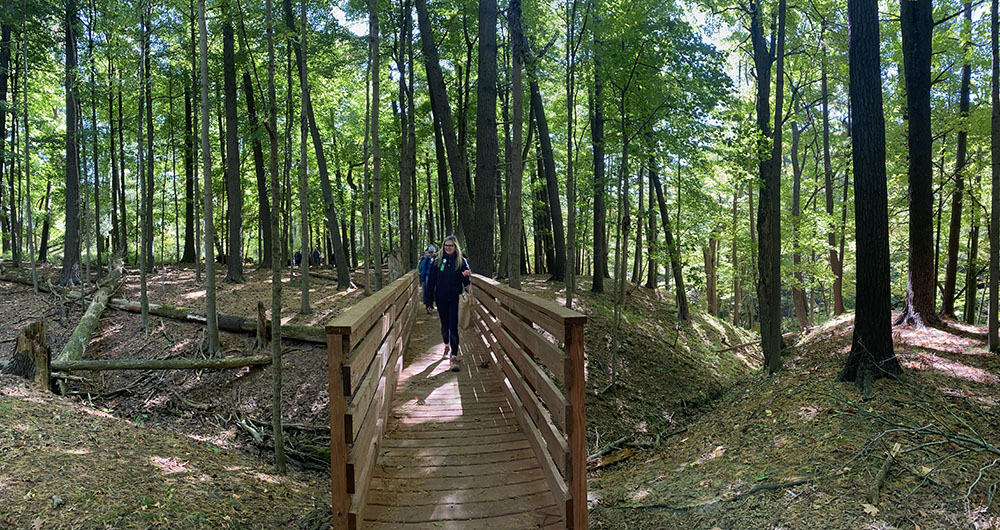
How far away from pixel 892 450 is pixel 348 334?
427 centimetres

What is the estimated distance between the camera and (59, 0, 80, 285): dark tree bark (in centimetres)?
1233

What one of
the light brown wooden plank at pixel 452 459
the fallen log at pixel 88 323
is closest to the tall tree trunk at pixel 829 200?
the light brown wooden plank at pixel 452 459

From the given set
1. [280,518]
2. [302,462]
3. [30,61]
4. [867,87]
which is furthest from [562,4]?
[30,61]

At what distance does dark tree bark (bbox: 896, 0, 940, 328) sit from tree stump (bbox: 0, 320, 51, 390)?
1394 cm

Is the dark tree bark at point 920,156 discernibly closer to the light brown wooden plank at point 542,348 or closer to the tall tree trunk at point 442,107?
the light brown wooden plank at point 542,348

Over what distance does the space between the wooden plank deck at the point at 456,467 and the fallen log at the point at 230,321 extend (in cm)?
358

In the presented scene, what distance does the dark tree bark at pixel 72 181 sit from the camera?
1233 cm

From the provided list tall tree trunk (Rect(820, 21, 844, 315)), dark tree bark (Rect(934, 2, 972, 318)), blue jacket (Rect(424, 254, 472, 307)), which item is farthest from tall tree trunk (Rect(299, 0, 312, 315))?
tall tree trunk (Rect(820, 21, 844, 315))

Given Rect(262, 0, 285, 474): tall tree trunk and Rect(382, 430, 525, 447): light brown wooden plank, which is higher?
Rect(262, 0, 285, 474): tall tree trunk

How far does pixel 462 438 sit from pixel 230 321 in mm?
7101

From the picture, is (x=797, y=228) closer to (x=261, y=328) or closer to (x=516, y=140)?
(x=516, y=140)

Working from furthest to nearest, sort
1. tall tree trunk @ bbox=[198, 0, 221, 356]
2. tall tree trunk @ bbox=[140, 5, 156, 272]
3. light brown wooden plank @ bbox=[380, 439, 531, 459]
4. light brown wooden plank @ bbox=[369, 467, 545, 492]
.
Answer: tall tree trunk @ bbox=[140, 5, 156, 272] < tall tree trunk @ bbox=[198, 0, 221, 356] < light brown wooden plank @ bbox=[380, 439, 531, 459] < light brown wooden plank @ bbox=[369, 467, 545, 492]

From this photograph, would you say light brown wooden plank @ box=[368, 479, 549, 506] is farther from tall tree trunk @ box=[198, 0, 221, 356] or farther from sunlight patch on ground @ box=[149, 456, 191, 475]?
tall tree trunk @ box=[198, 0, 221, 356]

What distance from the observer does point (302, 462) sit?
20.9ft
